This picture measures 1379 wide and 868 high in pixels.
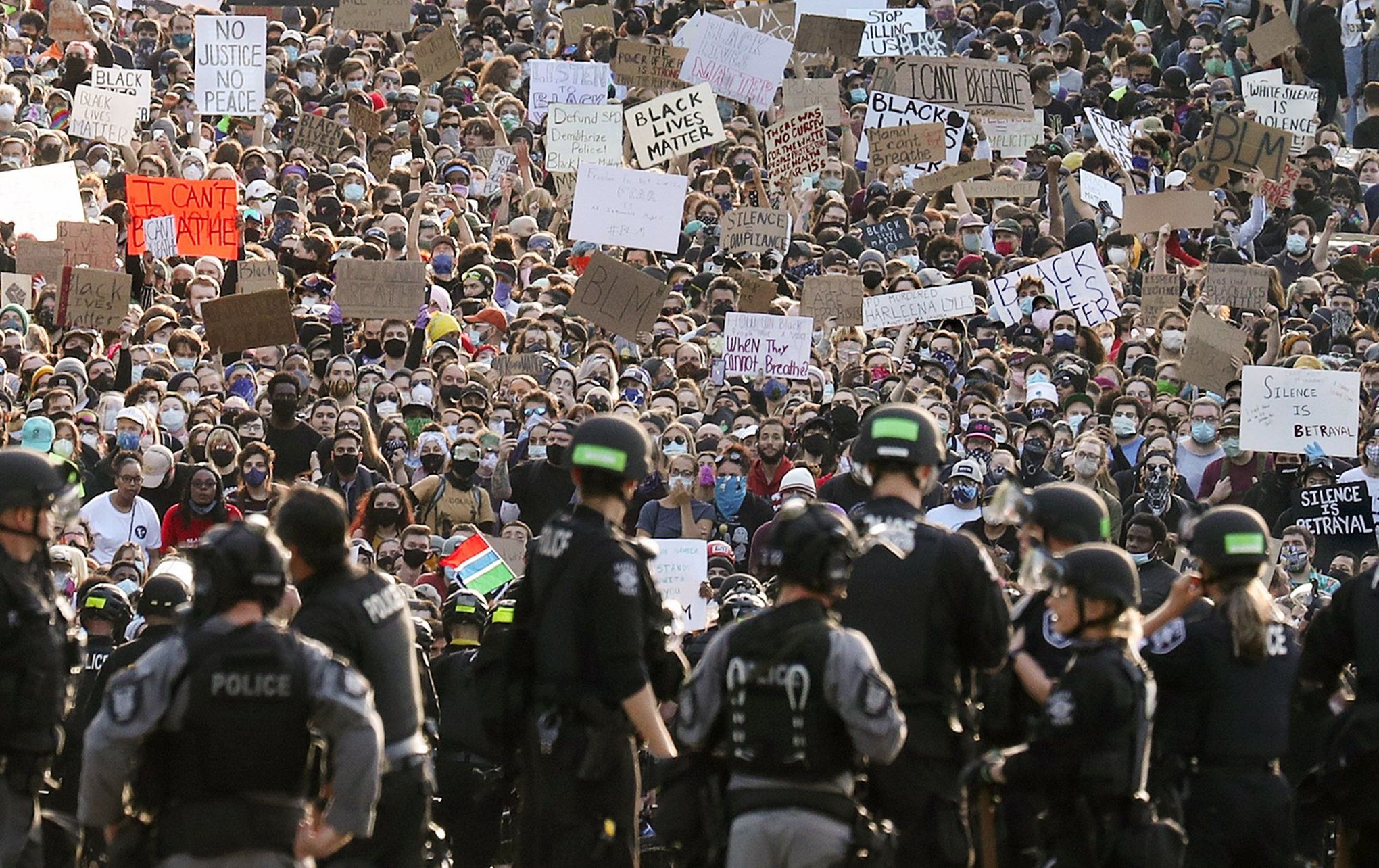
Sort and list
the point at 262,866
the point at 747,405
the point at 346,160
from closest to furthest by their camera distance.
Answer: the point at 262,866, the point at 747,405, the point at 346,160

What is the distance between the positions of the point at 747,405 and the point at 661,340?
57.8 inches

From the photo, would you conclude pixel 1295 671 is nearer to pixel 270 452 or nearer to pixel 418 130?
pixel 270 452

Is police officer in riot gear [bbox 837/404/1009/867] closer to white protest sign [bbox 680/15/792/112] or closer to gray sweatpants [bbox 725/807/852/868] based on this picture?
gray sweatpants [bbox 725/807/852/868]

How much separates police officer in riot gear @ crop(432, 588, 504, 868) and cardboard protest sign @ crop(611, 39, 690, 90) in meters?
12.4

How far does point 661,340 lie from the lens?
17.4 metres

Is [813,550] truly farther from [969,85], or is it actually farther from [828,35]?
[828,35]

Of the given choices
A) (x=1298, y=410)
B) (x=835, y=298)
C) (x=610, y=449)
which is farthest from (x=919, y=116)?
(x=610, y=449)

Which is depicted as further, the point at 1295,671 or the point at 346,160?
the point at 346,160

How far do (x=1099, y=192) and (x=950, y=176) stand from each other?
121 cm

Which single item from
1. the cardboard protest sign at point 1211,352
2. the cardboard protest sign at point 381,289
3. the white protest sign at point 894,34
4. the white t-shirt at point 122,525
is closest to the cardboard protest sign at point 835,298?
the cardboard protest sign at point 1211,352

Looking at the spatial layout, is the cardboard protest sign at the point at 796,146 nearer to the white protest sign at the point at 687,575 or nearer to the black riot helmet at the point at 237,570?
the white protest sign at the point at 687,575

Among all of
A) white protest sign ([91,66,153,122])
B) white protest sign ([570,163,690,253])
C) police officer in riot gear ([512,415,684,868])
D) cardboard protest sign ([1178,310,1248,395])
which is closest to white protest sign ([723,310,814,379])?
white protest sign ([570,163,690,253])

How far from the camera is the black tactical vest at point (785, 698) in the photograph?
698 cm

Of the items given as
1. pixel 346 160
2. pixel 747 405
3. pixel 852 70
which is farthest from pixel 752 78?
pixel 747 405
